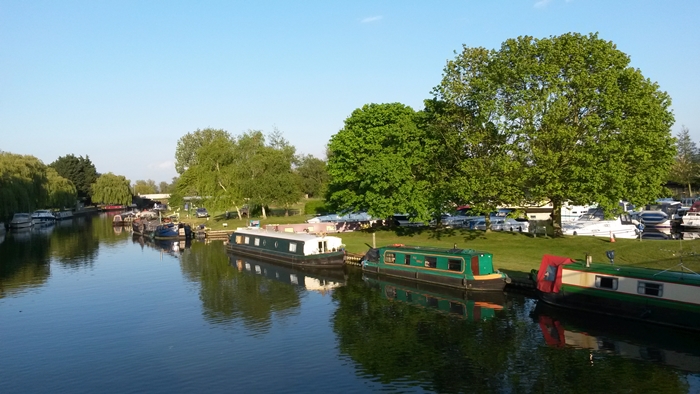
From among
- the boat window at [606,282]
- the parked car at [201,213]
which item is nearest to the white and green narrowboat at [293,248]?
the boat window at [606,282]

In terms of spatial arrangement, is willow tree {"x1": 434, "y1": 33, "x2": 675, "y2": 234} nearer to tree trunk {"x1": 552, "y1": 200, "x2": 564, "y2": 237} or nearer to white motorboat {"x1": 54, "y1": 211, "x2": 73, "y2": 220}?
tree trunk {"x1": 552, "y1": 200, "x2": 564, "y2": 237}

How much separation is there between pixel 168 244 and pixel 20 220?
156 ft

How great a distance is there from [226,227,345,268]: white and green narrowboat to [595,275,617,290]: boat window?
22364 millimetres

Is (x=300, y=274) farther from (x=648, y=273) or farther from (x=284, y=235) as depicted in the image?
(x=648, y=273)

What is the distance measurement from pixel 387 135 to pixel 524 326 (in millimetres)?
34224

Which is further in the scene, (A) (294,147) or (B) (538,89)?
(A) (294,147)

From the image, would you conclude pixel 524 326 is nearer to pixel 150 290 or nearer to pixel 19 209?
pixel 150 290

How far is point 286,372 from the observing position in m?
23.6

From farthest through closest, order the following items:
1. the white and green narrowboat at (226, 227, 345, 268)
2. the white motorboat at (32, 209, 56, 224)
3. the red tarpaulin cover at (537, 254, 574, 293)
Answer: the white motorboat at (32, 209, 56, 224), the white and green narrowboat at (226, 227, 345, 268), the red tarpaulin cover at (537, 254, 574, 293)

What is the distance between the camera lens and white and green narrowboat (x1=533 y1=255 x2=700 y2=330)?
2636cm

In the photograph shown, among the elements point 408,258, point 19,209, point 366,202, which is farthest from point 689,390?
point 19,209

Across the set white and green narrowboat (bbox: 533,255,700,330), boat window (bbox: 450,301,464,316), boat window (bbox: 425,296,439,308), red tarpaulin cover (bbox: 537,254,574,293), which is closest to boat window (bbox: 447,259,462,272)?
boat window (bbox: 425,296,439,308)

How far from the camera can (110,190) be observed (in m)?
167

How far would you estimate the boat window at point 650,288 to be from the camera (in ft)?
89.7
